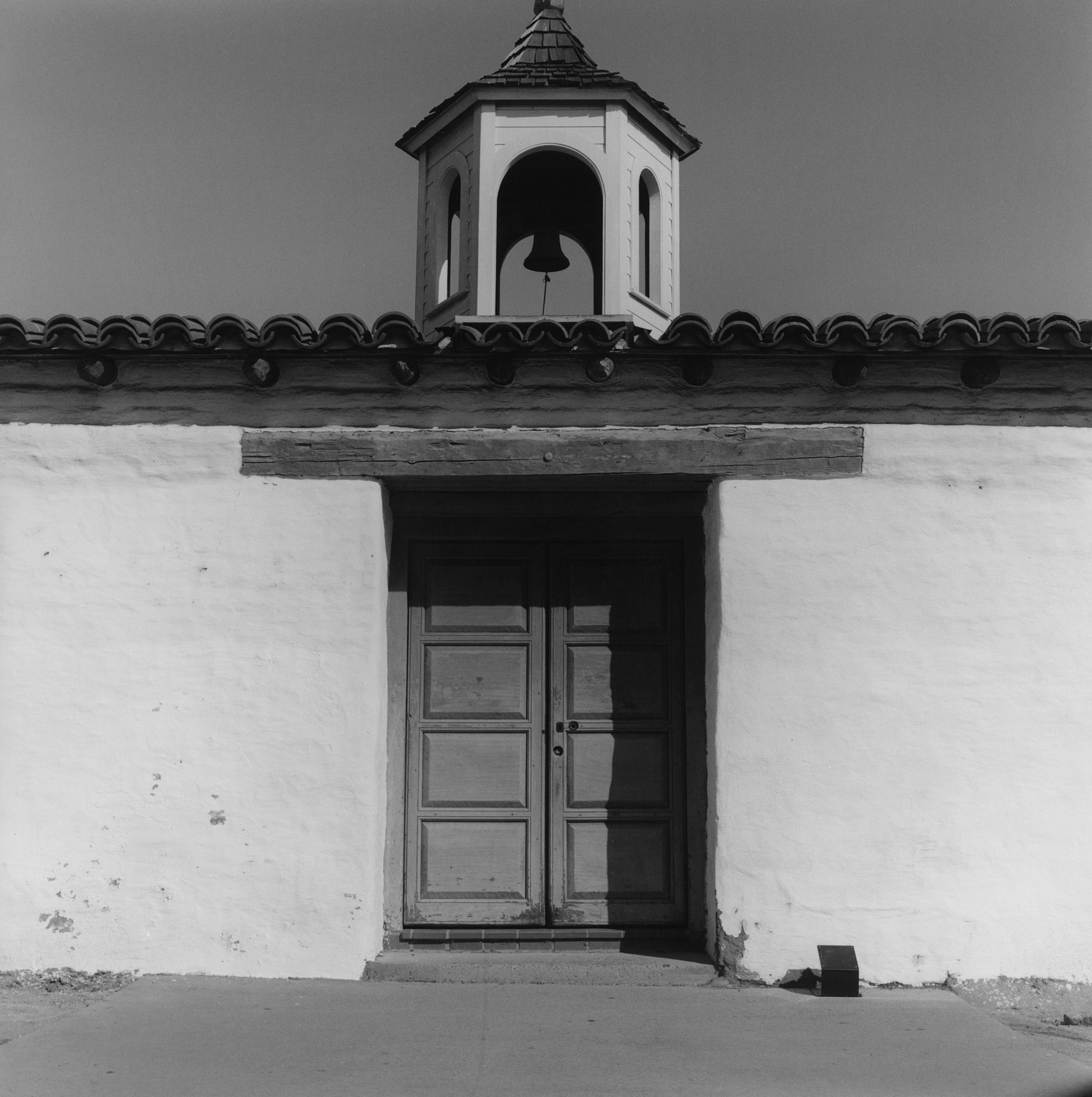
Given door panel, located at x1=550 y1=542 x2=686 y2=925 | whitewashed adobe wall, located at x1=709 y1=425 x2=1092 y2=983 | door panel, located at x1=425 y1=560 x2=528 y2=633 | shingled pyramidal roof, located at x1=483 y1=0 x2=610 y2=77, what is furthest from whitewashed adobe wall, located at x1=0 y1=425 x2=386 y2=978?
shingled pyramidal roof, located at x1=483 y1=0 x2=610 y2=77

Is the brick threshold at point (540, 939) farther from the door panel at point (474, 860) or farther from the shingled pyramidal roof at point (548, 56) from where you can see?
the shingled pyramidal roof at point (548, 56)

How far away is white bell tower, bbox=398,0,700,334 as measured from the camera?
698cm

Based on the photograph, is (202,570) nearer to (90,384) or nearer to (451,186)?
(90,384)

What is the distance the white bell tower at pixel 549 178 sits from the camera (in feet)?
22.9

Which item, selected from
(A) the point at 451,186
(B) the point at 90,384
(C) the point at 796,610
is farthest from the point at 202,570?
(A) the point at 451,186

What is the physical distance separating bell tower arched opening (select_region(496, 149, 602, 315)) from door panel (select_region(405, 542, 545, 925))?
7.71 ft

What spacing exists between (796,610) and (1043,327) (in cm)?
175

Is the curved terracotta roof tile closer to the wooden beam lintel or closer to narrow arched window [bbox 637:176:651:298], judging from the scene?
the wooden beam lintel

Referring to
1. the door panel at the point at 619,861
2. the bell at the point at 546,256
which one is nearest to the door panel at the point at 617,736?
the door panel at the point at 619,861

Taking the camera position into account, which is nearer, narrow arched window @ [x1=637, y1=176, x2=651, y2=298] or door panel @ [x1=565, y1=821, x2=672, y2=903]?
door panel @ [x1=565, y1=821, x2=672, y2=903]

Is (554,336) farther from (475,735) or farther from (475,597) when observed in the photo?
(475,735)

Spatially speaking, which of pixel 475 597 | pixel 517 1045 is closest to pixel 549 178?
pixel 475 597

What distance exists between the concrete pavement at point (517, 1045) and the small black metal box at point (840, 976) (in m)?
0.05

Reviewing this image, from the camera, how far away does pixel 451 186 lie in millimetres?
7496
